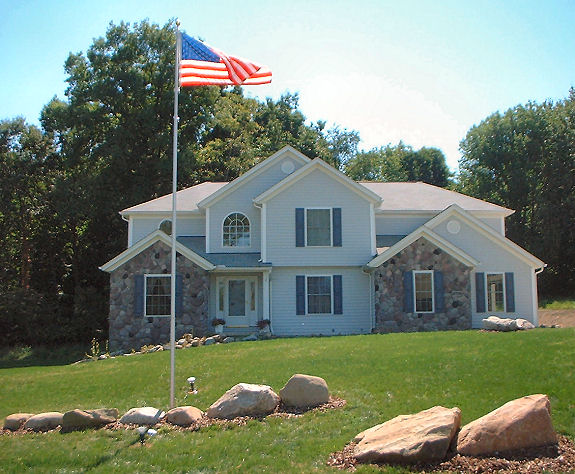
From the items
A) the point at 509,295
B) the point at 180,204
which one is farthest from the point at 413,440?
the point at 180,204

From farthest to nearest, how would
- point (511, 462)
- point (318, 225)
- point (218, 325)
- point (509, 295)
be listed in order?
point (318, 225)
point (509, 295)
point (218, 325)
point (511, 462)

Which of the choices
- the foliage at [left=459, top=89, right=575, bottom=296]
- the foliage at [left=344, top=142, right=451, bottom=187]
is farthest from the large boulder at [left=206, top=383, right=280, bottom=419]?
the foliage at [left=344, top=142, right=451, bottom=187]

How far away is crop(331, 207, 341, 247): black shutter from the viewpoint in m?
24.8

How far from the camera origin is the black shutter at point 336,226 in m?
24.8

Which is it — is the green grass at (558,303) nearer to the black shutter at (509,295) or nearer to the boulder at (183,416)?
the black shutter at (509,295)

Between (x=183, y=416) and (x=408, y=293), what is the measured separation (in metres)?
14.3

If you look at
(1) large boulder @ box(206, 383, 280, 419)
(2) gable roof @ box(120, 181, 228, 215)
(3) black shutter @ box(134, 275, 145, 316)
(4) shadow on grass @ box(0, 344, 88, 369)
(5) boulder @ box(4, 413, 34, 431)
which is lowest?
(4) shadow on grass @ box(0, 344, 88, 369)

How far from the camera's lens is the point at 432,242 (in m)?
23.6

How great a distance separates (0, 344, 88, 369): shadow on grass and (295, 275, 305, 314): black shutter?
10.3 m

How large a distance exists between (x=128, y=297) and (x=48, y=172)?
15843mm

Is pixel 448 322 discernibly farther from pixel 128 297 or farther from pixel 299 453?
pixel 299 453

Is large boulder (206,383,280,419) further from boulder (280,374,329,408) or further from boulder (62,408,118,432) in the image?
boulder (62,408,118,432)

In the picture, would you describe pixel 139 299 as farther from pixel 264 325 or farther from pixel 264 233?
pixel 264 233

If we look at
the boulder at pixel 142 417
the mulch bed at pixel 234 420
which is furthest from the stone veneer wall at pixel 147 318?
the boulder at pixel 142 417
